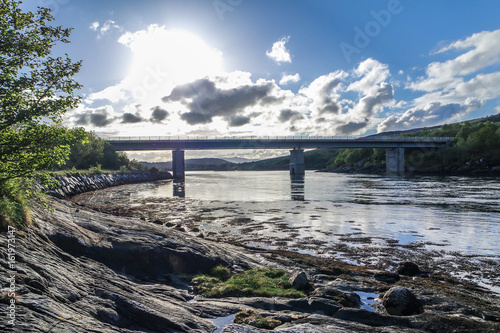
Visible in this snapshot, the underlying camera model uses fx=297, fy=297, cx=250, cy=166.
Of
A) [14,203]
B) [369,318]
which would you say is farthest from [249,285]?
[14,203]

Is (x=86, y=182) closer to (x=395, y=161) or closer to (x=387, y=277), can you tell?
(x=387, y=277)

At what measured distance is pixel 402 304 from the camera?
8469 mm

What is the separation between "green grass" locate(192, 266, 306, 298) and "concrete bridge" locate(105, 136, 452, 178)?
346 ft

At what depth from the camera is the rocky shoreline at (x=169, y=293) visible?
5832mm

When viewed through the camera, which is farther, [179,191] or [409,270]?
[179,191]

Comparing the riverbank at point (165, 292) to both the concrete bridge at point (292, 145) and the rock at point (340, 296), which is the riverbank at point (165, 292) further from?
the concrete bridge at point (292, 145)

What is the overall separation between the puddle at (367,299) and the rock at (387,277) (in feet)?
5.98

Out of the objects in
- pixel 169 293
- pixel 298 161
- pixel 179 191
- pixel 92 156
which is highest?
pixel 92 156

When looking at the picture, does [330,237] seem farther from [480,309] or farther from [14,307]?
[14,307]

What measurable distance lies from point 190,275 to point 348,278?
6.10m

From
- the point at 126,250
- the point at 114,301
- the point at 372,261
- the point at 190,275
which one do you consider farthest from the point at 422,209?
the point at 114,301

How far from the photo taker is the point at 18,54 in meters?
8.26

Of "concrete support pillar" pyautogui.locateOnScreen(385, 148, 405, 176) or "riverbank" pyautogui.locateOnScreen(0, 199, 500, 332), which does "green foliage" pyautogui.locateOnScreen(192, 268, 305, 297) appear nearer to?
"riverbank" pyautogui.locateOnScreen(0, 199, 500, 332)

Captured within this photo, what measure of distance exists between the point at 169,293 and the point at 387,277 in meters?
8.38
